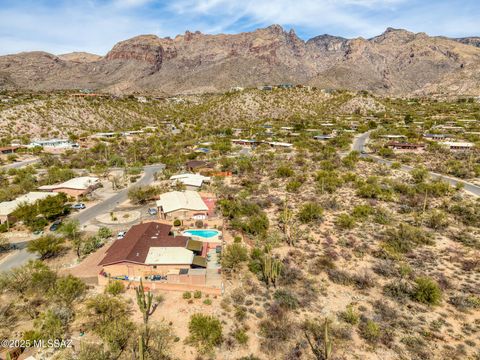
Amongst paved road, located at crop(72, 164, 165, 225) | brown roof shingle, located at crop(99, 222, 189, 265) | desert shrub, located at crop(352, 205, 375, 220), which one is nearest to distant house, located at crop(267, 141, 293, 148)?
paved road, located at crop(72, 164, 165, 225)

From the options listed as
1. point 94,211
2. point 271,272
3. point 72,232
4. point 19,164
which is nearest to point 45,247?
point 72,232

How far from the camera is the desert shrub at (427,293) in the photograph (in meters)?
18.0

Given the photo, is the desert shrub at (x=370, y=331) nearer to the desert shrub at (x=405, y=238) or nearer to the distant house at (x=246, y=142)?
the desert shrub at (x=405, y=238)

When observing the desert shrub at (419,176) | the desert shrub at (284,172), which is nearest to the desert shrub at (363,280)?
the desert shrub at (284,172)

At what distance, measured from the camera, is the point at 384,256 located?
23312 millimetres

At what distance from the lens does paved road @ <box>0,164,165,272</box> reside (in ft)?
77.0

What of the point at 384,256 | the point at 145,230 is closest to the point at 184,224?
the point at 145,230

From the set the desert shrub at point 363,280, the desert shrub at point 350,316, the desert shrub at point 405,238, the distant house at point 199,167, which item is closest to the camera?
the desert shrub at point 350,316

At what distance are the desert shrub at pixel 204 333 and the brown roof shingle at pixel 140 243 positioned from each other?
6.74 metres

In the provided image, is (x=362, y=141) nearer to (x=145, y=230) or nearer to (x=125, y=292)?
(x=145, y=230)

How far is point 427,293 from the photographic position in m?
18.2

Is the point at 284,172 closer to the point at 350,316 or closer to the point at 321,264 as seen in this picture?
the point at 321,264

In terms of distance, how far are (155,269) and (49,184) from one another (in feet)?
107

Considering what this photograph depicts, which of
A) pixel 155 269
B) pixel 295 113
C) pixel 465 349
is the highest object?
pixel 295 113
